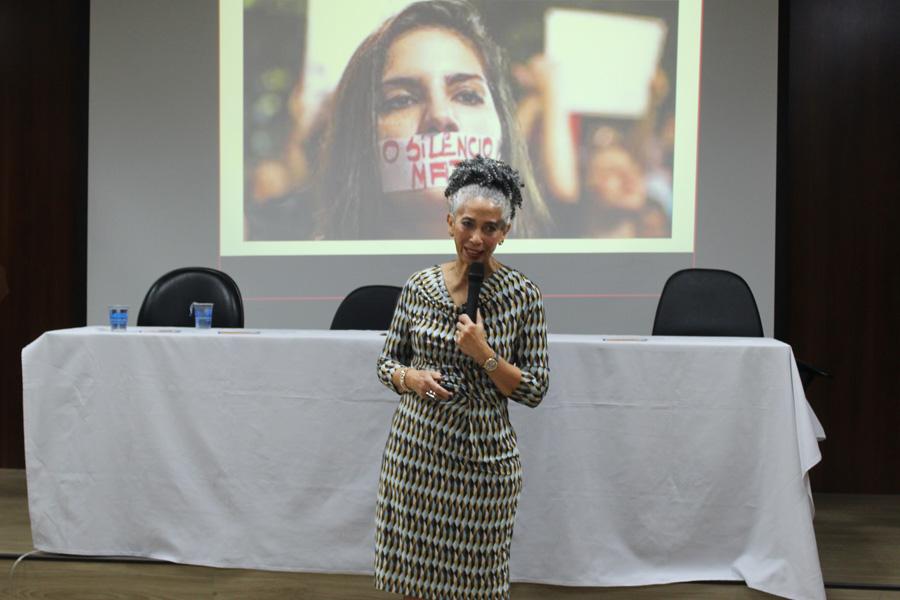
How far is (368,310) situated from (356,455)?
1.00m

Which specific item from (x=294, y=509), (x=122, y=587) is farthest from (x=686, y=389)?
(x=122, y=587)

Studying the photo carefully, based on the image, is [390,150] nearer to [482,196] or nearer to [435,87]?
[435,87]

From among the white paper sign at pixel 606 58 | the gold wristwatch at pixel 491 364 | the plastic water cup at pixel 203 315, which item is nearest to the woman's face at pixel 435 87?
the white paper sign at pixel 606 58

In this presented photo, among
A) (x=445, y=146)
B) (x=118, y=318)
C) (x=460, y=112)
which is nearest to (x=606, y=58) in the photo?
(x=460, y=112)

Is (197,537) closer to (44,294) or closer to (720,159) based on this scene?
(44,294)

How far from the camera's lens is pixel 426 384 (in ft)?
6.00

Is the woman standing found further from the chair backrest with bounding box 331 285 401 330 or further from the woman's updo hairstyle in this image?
the chair backrest with bounding box 331 285 401 330

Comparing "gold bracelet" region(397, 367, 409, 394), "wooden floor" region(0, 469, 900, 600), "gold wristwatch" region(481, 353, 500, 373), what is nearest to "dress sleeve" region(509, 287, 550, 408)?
"gold wristwatch" region(481, 353, 500, 373)

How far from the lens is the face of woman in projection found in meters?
4.21

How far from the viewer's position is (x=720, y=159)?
4.18 m

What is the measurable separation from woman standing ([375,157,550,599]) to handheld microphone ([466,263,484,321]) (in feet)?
0.09

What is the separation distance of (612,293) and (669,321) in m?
0.71

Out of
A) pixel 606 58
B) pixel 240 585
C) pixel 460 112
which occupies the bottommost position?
pixel 240 585

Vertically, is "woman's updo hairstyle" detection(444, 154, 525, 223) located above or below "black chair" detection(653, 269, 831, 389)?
above
